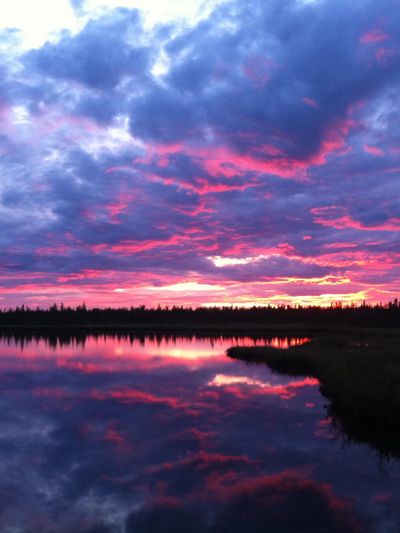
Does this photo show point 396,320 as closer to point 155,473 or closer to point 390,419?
point 390,419

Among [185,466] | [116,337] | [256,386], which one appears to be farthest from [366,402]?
[116,337]

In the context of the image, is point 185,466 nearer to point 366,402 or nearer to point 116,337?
point 366,402

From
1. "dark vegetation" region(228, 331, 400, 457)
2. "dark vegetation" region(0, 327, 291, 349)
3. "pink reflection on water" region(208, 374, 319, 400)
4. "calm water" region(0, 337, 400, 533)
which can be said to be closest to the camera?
"calm water" region(0, 337, 400, 533)

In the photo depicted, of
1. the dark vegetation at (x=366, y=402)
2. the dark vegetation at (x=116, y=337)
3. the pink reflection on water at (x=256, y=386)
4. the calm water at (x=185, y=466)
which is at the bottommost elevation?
the dark vegetation at (x=116, y=337)

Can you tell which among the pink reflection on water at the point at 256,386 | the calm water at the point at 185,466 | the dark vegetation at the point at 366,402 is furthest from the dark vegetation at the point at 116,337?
the dark vegetation at the point at 366,402

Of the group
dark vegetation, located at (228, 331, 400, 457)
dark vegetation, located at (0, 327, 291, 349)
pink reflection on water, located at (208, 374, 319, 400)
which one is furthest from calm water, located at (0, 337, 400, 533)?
dark vegetation, located at (0, 327, 291, 349)

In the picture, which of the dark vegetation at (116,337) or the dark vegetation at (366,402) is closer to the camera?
the dark vegetation at (366,402)

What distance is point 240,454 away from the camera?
63.8ft

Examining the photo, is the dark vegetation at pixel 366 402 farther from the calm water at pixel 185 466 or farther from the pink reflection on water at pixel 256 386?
the pink reflection on water at pixel 256 386

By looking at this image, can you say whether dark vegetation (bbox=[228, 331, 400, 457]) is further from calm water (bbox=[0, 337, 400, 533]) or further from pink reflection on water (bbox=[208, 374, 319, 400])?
pink reflection on water (bbox=[208, 374, 319, 400])

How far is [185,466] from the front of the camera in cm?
1786

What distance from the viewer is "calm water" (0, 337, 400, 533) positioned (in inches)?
526

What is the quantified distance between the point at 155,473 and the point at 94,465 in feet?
8.41

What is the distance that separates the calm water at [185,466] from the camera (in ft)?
43.8
